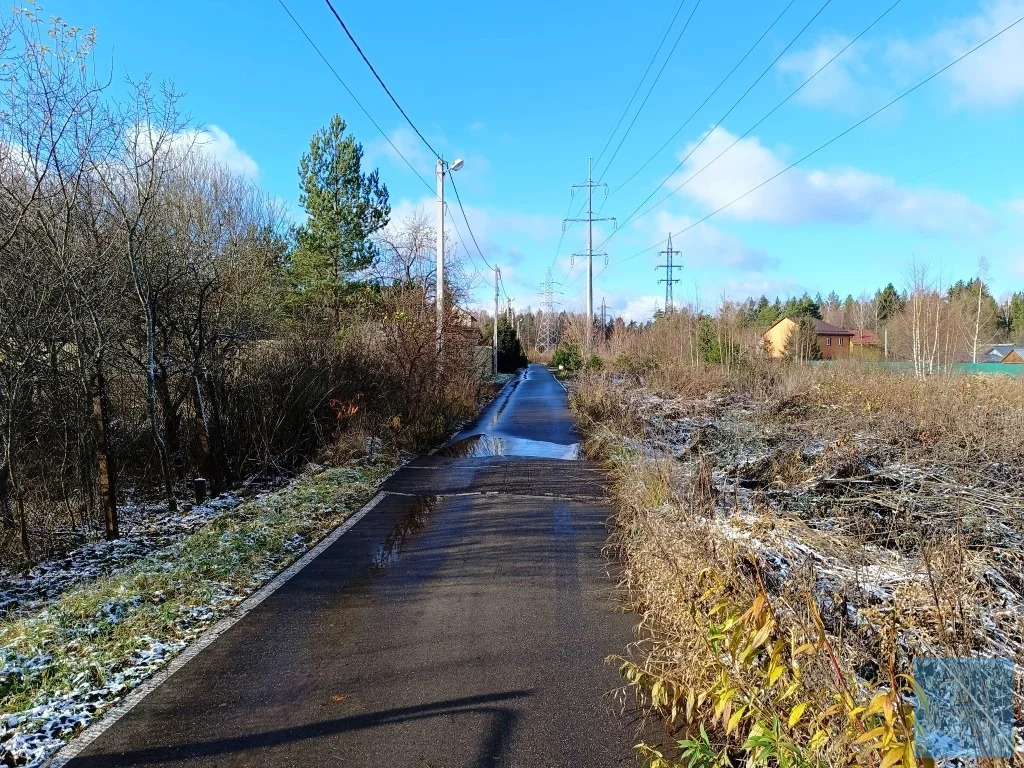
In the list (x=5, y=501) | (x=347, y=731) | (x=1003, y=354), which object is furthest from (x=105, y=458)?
(x=1003, y=354)

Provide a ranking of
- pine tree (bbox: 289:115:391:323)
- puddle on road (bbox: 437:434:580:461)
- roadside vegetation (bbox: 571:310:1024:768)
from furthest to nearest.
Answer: pine tree (bbox: 289:115:391:323), puddle on road (bbox: 437:434:580:461), roadside vegetation (bbox: 571:310:1024:768)

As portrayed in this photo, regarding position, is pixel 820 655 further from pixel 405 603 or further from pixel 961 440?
pixel 961 440

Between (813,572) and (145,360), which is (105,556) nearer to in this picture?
(145,360)

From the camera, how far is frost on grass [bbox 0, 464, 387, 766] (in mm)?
3463

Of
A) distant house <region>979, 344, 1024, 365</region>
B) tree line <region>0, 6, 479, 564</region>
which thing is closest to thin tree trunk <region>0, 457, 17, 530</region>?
tree line <region>0, 6, 479, 564</region>

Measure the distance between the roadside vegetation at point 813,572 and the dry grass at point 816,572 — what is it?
17mm

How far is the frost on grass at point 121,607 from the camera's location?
11.4ft

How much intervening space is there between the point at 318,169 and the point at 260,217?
6.58 metres

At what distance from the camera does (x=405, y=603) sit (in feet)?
16.4

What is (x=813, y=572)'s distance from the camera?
3713 millimetres

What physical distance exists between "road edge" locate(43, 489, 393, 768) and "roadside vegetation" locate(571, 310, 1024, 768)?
2.69 m

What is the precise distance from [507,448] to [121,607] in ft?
31.2

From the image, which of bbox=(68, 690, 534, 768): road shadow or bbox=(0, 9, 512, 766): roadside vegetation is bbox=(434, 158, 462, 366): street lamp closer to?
bbox=(0, 9, 512, 766): roadside vegetation

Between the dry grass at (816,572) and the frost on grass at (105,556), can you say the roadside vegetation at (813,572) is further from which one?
the frost on grass at (105,556)
